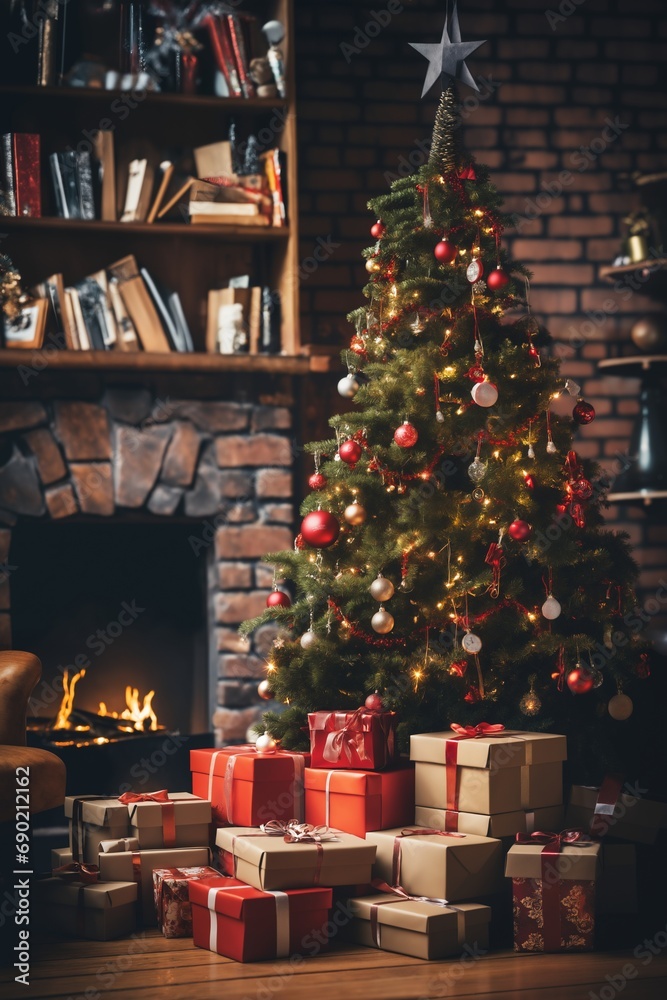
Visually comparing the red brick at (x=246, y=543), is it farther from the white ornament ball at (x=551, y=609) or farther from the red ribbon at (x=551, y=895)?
the red ribbon at (x=551, y=895)

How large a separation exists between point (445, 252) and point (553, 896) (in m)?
1.53

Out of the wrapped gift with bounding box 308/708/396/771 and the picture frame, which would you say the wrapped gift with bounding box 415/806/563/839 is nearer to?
the wrapped gift with bounding box 308/708/396/771

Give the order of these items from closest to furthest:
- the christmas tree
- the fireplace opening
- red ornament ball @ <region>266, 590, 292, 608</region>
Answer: the christmas tree < red ornament ball @ <region>266, 590, 292, 608</region> < the fireplace opening

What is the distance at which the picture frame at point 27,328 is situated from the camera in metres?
3.50

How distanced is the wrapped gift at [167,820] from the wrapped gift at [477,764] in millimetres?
544

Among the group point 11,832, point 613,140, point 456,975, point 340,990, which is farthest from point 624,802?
point 613,140

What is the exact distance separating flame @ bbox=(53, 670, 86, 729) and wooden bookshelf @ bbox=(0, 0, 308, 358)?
103 cm

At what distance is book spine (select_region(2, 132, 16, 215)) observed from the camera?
3537 mm

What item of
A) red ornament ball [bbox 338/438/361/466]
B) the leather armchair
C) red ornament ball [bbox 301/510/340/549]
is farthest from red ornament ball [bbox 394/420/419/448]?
the leather armchair

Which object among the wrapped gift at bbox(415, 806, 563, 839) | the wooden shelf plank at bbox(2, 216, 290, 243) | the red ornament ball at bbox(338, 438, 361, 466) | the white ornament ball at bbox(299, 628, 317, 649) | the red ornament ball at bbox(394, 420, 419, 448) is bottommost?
the wrapped gift at bbox(415, 806, 563, 839)

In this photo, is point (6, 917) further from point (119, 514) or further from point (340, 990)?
point (119, 514)

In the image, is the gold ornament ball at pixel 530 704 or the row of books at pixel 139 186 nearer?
the gold ornament ball at pixel 530 704

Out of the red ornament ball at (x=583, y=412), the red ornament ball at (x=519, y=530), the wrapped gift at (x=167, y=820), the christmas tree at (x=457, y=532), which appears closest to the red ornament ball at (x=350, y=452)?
the christmas tree at (x=457, y=532)

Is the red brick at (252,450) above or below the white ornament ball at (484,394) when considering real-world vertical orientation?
below
